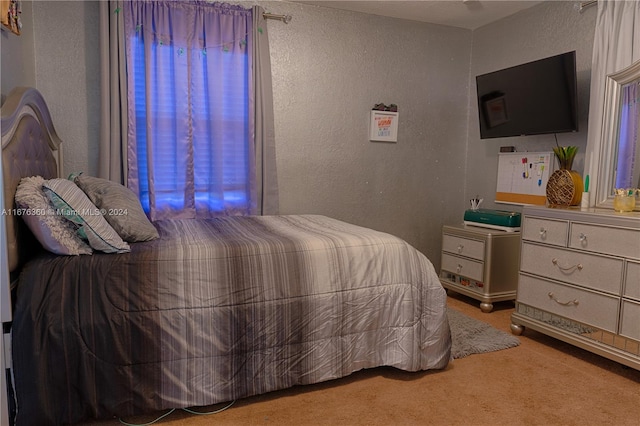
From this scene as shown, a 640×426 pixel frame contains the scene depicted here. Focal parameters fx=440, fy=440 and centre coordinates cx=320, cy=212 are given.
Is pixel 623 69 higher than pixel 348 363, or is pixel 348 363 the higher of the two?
pixel 623 69

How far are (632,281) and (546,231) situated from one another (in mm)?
542

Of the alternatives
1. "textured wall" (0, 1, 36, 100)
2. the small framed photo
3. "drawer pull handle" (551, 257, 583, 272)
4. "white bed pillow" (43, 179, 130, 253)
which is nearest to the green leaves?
"drawer pull handle" (551, 257, 583, 272)

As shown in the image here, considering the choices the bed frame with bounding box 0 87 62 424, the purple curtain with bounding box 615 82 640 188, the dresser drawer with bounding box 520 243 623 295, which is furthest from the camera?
the purple curtain with bounding box 615 82 640 188

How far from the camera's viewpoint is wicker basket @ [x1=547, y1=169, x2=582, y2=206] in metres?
2.76

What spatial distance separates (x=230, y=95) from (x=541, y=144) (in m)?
2.41

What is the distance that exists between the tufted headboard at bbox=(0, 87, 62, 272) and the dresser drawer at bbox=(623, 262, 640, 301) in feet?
8.85

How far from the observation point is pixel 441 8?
3529mm

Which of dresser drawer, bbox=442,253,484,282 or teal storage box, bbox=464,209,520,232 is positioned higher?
teal storage box, bbox=464,209,520,232

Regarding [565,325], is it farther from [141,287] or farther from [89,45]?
[89,45]

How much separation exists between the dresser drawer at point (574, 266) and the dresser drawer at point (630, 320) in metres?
0.08

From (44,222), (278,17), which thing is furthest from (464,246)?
(44,222)

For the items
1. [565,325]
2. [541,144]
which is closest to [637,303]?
[565,325]

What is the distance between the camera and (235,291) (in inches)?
73.8

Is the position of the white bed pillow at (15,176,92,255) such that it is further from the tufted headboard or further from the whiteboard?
the whiteboard
